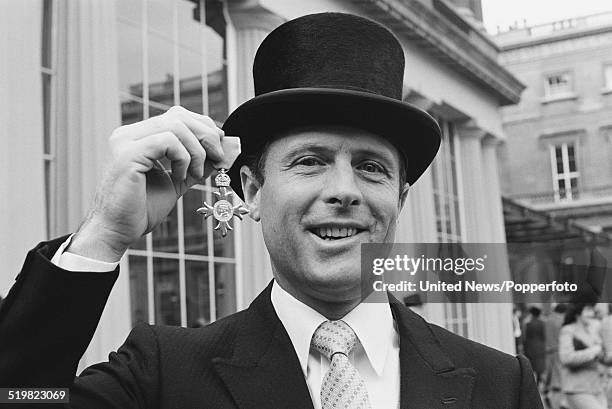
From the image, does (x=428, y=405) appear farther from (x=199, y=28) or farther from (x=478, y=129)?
(x=478, y=129)

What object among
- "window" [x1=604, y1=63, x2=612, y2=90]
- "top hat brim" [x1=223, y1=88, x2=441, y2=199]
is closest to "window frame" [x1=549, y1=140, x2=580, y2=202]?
"window" [x1=604, y1=63, x2=612, y2=90]

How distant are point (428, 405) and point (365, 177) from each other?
0.47 metres

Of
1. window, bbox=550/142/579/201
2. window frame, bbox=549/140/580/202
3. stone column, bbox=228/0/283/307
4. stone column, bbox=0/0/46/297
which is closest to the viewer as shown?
stone column, bbox=0/0/46/297

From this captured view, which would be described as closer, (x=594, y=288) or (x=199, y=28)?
(x=594, y=288)

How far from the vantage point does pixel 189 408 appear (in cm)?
155

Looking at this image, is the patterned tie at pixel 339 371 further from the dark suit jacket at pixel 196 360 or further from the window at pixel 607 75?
the window at pixel 607 75

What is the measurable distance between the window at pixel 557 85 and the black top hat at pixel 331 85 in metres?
31.0

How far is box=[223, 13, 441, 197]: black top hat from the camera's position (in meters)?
1.62

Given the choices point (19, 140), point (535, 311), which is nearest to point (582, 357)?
point (535, 311)

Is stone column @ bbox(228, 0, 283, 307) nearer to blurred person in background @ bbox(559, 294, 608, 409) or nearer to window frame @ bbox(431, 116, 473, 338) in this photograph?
window frame @ bbox(431, 116, 473, 338)

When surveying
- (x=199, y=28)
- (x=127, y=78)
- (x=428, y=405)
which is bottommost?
(x=428, y=405)

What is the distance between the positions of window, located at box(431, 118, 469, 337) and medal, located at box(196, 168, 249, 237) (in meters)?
10.1

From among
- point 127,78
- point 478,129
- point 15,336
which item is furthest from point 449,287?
point 478,129

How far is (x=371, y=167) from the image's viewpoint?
5.37 feet
